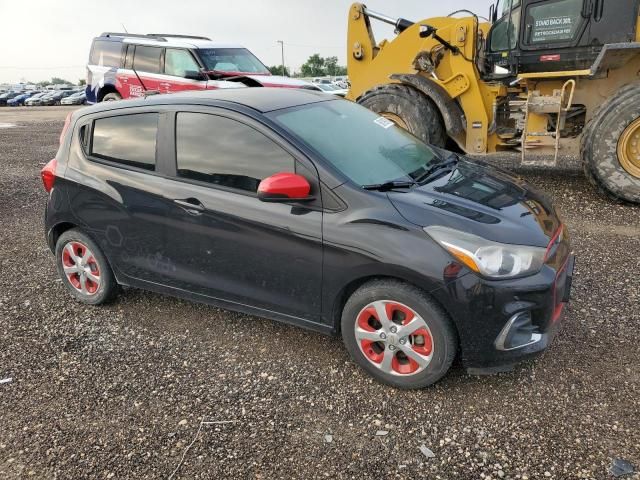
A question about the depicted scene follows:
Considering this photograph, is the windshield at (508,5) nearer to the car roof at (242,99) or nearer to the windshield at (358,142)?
the windshield at (358,142)

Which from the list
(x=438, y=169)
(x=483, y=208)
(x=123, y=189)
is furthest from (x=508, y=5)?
(x=123, y=189)

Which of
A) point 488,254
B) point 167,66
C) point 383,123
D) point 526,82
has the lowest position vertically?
point 488,254

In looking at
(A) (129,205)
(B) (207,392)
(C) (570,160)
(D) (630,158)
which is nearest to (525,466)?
(B) (207,392)

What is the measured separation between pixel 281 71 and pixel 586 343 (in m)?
72.7

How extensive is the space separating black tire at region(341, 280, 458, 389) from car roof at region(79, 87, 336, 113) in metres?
1.37

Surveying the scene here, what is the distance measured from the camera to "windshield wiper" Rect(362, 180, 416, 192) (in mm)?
2982

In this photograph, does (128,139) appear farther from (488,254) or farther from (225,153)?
(488,254)

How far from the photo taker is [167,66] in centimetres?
1136

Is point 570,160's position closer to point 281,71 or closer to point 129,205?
point 129,205

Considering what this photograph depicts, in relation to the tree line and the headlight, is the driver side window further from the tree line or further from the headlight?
the tree line

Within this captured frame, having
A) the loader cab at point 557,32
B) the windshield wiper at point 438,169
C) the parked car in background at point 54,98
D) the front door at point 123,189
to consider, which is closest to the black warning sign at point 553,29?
the loader cab at point 557,32

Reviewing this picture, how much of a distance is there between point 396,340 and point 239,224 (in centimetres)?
118

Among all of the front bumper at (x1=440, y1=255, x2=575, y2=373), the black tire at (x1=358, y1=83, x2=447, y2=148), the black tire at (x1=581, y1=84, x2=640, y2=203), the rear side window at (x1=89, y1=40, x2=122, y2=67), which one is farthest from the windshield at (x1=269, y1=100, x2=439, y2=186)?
the rear side window at (x1=89, y1=40, x2=122, y2=67)

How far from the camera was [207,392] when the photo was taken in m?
3.03
